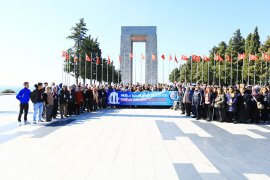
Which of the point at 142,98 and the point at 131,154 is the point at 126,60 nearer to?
the point at 142,98

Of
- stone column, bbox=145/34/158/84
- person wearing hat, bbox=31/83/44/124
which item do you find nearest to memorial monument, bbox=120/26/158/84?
stone column, bbox=145/34/158/84

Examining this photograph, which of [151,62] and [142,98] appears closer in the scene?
[142,98]

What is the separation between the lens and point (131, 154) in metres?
7.70

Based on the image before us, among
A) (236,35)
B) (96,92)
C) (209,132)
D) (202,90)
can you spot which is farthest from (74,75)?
(209,132)

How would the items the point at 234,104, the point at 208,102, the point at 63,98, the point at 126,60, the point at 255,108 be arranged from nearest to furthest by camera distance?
the point at 234,104 < the point at 255,108 < the point at 208,102 < the point at 63,98 < the point at 126,60

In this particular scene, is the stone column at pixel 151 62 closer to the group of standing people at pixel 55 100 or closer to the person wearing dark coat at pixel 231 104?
the group of standing people at pixel 55 100

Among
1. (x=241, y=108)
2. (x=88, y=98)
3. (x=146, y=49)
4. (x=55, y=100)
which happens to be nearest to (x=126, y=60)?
(x=146, y=49)

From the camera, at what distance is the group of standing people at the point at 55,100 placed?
44.8ft

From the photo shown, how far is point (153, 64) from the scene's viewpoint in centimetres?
8356

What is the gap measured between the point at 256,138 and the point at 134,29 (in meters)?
78.5

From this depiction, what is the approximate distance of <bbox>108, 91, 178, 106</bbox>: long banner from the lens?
24016mm

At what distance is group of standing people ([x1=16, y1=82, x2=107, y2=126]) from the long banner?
2.75 m

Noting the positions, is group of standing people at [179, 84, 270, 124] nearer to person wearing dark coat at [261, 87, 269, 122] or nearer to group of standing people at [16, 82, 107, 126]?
person wearing dark coat at [261, 87, 269, 122]

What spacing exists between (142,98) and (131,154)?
656 inches
